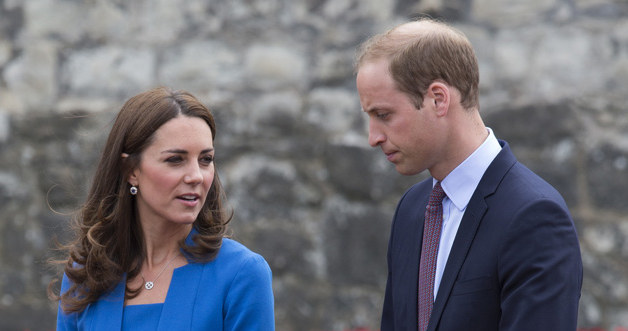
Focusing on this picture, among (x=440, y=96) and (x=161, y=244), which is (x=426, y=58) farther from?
(x=161, y=244)

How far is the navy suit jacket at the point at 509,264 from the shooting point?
6.48 feet

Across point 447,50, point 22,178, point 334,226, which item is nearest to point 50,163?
point 22,178

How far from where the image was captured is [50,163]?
448 cm

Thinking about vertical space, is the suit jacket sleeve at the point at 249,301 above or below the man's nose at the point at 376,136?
below

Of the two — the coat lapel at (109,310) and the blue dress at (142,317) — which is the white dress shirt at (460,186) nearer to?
the blue dress at (142,317)

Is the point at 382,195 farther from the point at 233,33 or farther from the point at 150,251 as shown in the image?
the point at 150,251

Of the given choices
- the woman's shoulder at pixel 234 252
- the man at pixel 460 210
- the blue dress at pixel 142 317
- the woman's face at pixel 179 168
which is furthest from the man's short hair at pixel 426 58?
the blue dress at pixel 142 317

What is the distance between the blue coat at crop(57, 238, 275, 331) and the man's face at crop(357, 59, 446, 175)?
54 centimetres

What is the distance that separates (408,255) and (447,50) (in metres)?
0.61

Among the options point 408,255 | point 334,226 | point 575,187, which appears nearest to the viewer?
point 408,255

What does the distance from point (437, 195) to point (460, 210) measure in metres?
0.10

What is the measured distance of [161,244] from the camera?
102 inches

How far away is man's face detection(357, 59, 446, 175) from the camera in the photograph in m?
2.24

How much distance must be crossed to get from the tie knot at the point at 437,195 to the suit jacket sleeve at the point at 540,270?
311mm
